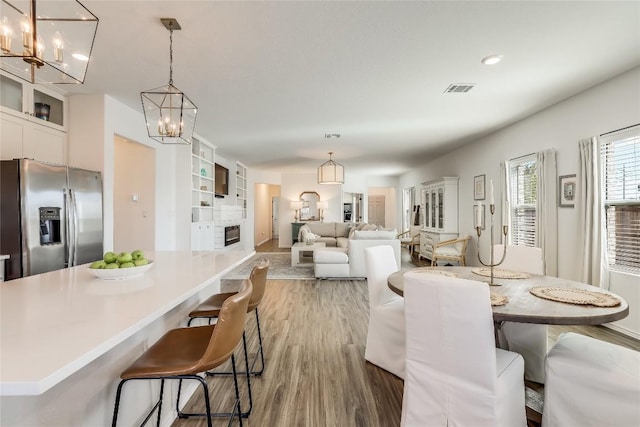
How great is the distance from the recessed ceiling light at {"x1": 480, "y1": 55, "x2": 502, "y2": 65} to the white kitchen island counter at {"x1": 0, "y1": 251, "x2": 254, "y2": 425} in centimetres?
295

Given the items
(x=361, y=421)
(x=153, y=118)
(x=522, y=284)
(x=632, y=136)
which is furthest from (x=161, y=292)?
(x=632, y=136)

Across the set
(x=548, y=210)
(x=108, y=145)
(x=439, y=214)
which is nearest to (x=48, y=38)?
(x=108, y=145)

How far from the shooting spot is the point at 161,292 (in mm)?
1397

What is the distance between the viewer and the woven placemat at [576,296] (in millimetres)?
1627

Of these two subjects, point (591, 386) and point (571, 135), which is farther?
point (571, 135)

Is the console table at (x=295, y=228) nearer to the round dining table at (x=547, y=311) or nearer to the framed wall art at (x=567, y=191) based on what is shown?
the framed wall art at (x=567, y=191)

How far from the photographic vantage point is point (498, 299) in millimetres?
1655

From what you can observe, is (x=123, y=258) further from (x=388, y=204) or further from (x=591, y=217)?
(x=388, y=204)

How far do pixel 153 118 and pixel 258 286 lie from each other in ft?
6.18

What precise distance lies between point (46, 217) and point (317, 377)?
3.07 metres

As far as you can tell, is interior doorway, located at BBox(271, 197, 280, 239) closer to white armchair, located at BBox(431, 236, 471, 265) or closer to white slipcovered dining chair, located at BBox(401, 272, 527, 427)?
white armchair, located at BBox(431, 236, 471, 265)

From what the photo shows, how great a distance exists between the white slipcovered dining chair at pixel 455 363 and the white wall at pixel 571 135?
2601mm

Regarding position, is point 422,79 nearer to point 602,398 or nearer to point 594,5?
point 594,5

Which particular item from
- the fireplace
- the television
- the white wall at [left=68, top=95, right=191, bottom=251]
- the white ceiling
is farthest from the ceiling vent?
the fireplace
